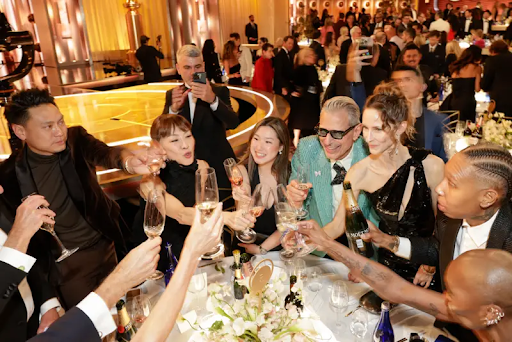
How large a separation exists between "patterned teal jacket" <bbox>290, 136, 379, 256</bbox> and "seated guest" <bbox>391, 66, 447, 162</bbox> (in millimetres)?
1067

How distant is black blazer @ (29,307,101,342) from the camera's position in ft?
3.95

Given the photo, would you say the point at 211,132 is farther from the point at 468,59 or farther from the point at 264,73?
the point at 264,73

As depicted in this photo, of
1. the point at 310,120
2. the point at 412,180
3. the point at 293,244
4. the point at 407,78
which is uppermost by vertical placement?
the point at 407,78

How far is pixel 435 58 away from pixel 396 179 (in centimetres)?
628

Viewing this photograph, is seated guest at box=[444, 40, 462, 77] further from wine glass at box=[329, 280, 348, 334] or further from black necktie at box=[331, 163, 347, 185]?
wine glass at box=[329, 280, 348, 334]

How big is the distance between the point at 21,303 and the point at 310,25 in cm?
1407

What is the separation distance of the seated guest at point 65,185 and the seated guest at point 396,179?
4.78 ft

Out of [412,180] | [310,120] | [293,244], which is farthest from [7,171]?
[310,120]

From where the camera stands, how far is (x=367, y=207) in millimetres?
2451

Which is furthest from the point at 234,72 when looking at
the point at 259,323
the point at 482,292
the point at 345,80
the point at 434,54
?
the point at 482,292

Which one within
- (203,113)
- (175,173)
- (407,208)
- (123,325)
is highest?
(203,113)

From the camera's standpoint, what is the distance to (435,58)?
7.45 m

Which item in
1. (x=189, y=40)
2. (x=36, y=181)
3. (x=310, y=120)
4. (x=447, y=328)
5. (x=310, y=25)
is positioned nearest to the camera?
(x=447, y=328)

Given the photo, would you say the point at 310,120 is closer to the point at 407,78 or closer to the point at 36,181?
the point at 407,78
